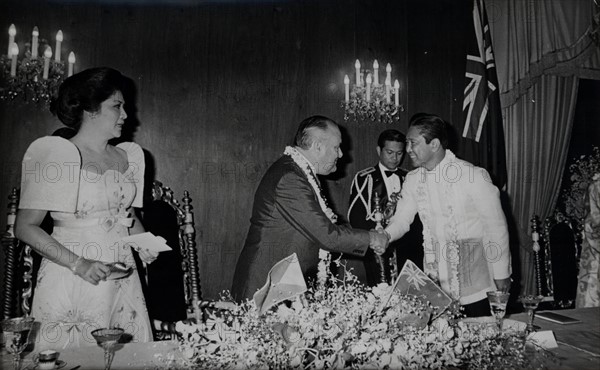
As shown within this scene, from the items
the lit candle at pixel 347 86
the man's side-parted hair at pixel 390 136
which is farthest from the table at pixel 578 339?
the lit candle at pixel 347 86

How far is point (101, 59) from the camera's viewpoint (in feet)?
12.7

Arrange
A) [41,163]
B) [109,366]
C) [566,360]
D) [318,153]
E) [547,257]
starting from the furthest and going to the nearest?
1. [547,257]
2. [318,153]
3. [41,163]
4. [566,360]
5. [109,366]

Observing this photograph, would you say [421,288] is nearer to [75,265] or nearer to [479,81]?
[75,265]

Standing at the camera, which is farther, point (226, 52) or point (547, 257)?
point (226, 52)

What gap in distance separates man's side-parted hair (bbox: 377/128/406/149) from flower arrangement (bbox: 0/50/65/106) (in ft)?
9.40

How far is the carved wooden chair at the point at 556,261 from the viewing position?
3475 mm

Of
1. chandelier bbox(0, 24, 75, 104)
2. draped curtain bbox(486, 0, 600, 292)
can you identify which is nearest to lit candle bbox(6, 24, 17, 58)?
chandelier bbox(0, 24, 75, 104)

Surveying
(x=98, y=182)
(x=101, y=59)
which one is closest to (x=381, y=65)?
(x=101, y=59)

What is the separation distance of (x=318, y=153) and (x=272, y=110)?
6.10 ft

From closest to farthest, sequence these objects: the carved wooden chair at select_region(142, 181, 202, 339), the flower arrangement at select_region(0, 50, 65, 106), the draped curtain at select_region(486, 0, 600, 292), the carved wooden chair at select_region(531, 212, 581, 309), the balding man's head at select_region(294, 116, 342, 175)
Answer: the balding man's head at select_region(294, 116, 342, 175), the carved wooden chair at select_region(142, 181, 202, 339), the carved wooden chair at select_region(531, 212, 581, 309), the flower arrangement at select_region(0, 50, 65, 106), the draped curtain at select_region(486, 0, 600, 292)

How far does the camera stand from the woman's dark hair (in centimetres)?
218

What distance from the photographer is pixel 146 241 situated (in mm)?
2066

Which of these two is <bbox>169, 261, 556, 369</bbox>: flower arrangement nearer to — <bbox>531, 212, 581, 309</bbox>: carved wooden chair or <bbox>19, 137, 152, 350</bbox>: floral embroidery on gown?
<bbox>19, 137, 152, 350</bbox>: floral embroidery on gown

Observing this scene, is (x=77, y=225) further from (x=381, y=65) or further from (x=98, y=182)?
(x=381, y=65)
